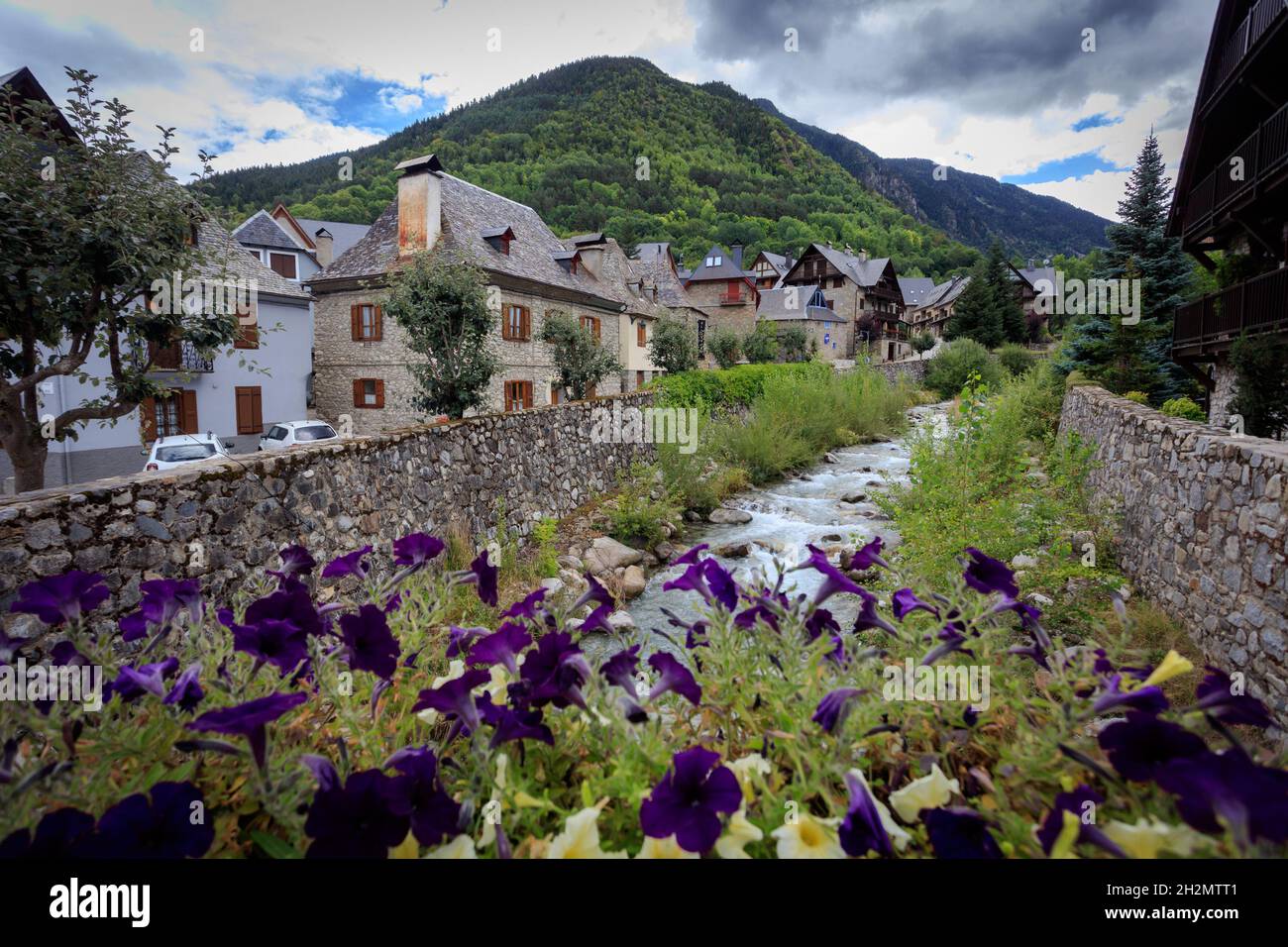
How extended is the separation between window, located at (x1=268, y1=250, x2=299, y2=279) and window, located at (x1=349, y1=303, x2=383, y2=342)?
11845mm

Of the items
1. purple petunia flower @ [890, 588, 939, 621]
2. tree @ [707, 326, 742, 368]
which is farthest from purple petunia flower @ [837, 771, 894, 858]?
tree @ [707, 326, 742, 368]

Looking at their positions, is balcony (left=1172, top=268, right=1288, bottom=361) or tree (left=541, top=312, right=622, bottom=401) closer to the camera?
balcony (left=1172, top=268, right=1288, bottom=361)

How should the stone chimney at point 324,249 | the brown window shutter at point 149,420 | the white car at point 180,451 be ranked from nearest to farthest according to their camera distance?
the white car at point 180,451 → the brown window shutter at point 149,420 → the stone chimney at point 324,249

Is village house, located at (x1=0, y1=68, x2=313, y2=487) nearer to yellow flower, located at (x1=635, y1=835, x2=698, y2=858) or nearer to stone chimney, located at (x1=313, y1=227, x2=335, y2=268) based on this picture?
stone chimney, located at (x1=313, y1=227, x2=335, y2=268)

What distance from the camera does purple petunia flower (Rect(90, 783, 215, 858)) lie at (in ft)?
3.43

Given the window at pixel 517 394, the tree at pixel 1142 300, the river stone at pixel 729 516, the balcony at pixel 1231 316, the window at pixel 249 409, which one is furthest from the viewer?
the window at pixel 517 394

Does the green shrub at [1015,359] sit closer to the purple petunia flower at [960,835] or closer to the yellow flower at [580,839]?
the purple petunia flower at [960,835]

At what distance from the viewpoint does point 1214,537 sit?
16.7 ft

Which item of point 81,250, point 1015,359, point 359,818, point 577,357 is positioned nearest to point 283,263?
point 577,357

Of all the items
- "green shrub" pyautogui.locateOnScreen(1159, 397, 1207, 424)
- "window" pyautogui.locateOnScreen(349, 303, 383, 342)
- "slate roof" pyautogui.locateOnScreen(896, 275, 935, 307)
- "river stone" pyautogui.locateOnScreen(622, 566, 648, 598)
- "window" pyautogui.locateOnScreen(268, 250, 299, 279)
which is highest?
"slate roof" pyautogui.locateOnScreen(896, 275, 935, 307)

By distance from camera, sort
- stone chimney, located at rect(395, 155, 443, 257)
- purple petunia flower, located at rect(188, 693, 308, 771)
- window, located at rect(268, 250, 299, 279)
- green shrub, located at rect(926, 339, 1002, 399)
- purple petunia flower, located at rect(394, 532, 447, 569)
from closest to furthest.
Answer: purple petunia flower, located at rect(188, 693, 308, 771), purple petunia flower, located at rect(394, 532, 447, 569), stone chimney, located at rect(395, 155, 443, 257), window, located at rect(268, 250, 299, 279), green shrub, located at rect(926, 339, 1002, 399)

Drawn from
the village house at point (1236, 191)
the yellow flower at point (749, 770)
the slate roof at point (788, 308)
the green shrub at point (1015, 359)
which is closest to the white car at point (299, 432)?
the yellow flower at point (749, 770)

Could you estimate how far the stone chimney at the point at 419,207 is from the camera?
19.9m

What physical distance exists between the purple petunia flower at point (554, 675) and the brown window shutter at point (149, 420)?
65.0 ft
